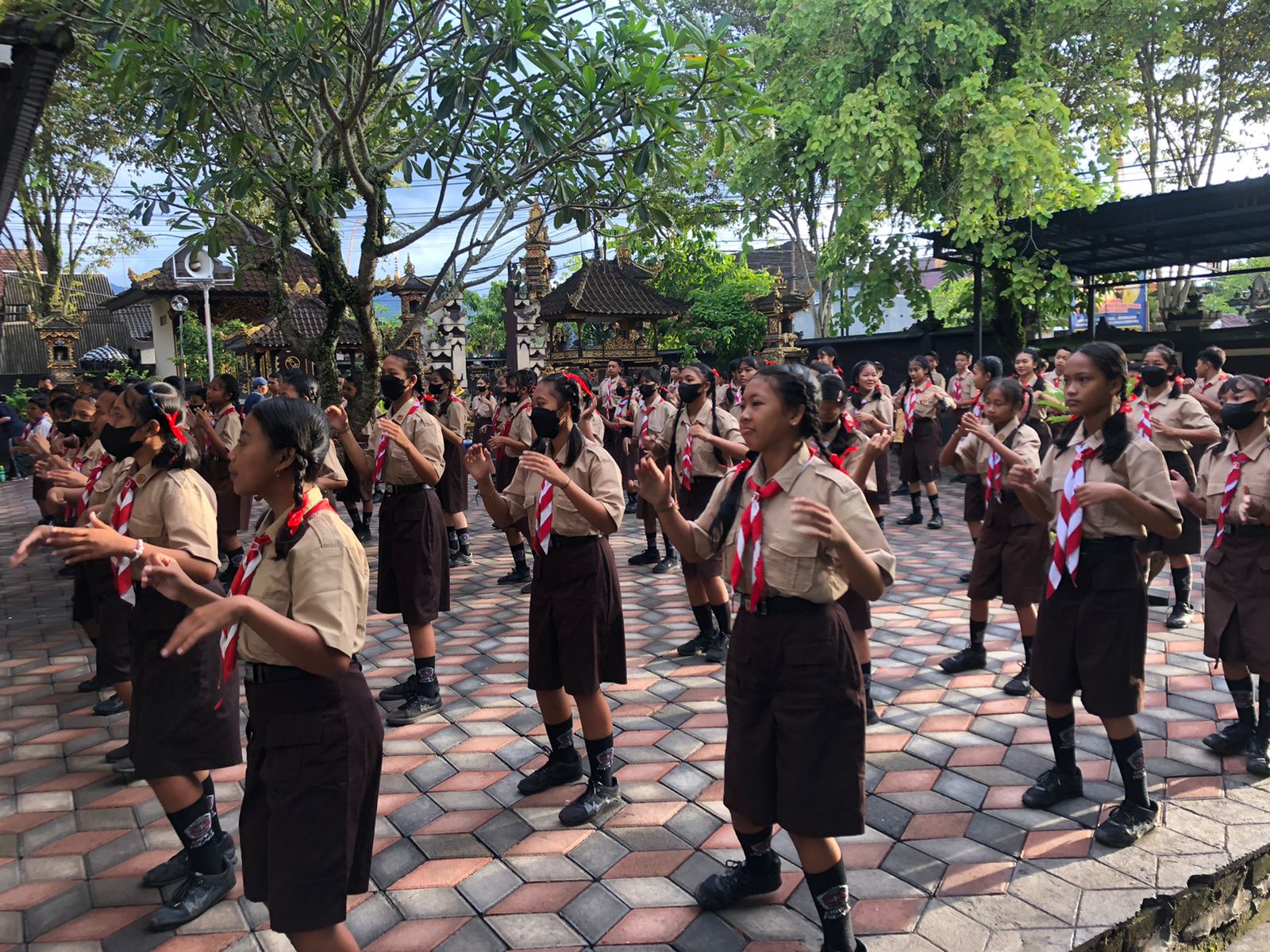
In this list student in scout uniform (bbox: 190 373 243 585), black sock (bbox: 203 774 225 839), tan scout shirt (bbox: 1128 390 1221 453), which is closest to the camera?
black sock (bbox: 203 774 225 839)

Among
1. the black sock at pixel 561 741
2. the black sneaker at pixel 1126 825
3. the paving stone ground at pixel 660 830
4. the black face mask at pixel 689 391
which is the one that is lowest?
the paving stone ground at pixel 660 830

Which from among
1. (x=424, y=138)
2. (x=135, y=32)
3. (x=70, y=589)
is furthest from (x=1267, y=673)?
(x=70, y=589)

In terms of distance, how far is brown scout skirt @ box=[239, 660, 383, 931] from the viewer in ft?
8.02

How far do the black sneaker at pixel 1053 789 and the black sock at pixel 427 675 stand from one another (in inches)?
126

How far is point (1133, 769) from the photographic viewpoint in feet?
11.8

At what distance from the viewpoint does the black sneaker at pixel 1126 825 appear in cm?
351

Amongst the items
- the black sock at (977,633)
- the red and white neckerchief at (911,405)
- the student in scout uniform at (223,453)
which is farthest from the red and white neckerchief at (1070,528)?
the red and white neckerchief at (911,405)

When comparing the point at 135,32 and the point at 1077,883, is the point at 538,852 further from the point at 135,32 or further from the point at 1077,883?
the point at 135,32

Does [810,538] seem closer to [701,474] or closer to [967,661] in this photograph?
[967,661]

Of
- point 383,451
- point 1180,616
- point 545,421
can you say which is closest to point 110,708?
point 383,451

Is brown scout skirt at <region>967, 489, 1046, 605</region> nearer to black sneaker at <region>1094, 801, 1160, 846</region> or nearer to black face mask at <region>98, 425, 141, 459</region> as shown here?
black sneaker at <region>1094, 801, 1160, 846</region>

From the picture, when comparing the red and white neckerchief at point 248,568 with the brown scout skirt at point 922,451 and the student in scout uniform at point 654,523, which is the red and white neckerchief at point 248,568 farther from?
the brown scout skirt at point 922,451

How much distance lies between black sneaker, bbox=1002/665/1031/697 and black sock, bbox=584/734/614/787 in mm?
2598

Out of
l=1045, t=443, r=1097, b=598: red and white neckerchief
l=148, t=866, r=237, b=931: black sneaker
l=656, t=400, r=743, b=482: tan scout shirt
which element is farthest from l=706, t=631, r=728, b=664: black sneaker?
l=148, t=866, r=237, b=931: black sneaker
